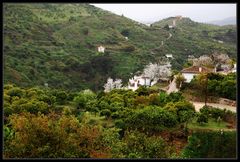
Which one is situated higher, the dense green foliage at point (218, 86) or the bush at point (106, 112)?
the dense green foliage at point (218, 86)

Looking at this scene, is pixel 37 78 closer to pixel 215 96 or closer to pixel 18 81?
pixel 18 81

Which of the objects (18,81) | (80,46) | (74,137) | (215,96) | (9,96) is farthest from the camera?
(80,46)

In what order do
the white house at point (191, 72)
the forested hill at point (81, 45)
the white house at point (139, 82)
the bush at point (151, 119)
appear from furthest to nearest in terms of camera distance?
the forested hill at point (81, 45), the white house at point (139, 82), the white house at point (191, 72), the bush at point (151, 119)

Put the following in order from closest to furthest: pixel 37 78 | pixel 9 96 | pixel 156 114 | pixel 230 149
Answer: pixel 230 149 → pixel 156 114 → pixel 9 96 → pixel 37 78

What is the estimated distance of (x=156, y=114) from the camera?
29.1ft

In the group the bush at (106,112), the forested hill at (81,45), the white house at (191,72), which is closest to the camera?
the bush at (106,112)

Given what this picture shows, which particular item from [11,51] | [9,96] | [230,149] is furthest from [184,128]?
[11,51]

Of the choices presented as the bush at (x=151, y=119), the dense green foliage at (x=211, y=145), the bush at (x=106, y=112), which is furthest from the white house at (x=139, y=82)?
the dense green foliage at (x=211, y=145)

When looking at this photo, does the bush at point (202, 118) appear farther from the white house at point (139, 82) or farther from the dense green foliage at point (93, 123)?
the white house at point (139, 82)

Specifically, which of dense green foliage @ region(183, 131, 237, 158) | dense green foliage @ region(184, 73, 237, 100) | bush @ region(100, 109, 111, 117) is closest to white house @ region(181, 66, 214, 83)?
dense green foliage @ region(184, 73, 237, 100)

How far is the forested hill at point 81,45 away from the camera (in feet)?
76.5

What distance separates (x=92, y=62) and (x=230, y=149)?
1997cm

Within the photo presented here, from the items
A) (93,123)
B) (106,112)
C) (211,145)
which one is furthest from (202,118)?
(93,123)

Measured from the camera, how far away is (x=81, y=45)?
1184 inches
